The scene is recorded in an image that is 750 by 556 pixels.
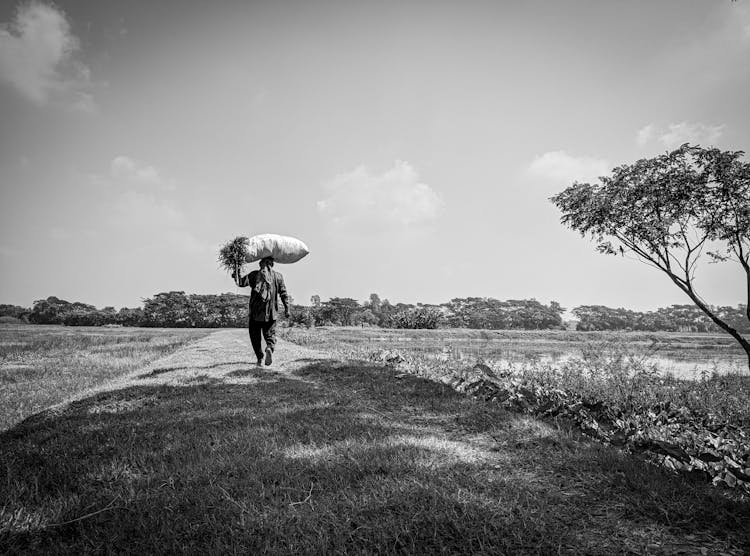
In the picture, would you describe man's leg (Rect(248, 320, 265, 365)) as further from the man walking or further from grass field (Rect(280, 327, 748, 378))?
grass field (Rect(280, 327, 748, 378))

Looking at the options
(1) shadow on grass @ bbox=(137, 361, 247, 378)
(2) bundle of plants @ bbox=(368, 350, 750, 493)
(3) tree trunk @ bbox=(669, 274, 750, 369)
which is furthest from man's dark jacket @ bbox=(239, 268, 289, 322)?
(3) tree trunk @ bbox=(669, 274, 750, 369)

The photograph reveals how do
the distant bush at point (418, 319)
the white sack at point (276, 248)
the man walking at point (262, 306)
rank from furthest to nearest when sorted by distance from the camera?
the distant bush at point (418, 319) → the white sack at point (276, 248) → the man walking at point (262, 306)

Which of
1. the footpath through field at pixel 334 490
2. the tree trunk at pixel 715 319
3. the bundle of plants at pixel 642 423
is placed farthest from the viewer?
the tree trunk at pixel 715 319

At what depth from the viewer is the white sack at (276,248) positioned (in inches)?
336

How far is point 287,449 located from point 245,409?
1.72m

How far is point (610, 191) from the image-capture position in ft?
40.1

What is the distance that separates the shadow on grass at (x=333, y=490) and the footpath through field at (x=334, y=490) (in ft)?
0.04

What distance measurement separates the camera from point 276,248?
8.79 m

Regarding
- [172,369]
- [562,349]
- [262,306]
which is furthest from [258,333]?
[562,349]

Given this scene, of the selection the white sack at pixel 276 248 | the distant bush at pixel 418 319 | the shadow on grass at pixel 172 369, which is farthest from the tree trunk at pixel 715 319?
the distant bush at pixel 418 319

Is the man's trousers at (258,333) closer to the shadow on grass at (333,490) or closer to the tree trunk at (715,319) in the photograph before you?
the shadow on grass at (333,490)

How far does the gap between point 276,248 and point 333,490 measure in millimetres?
6956

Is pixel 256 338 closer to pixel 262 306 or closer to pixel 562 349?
pixel 262 306

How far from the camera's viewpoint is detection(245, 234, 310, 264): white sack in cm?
855
